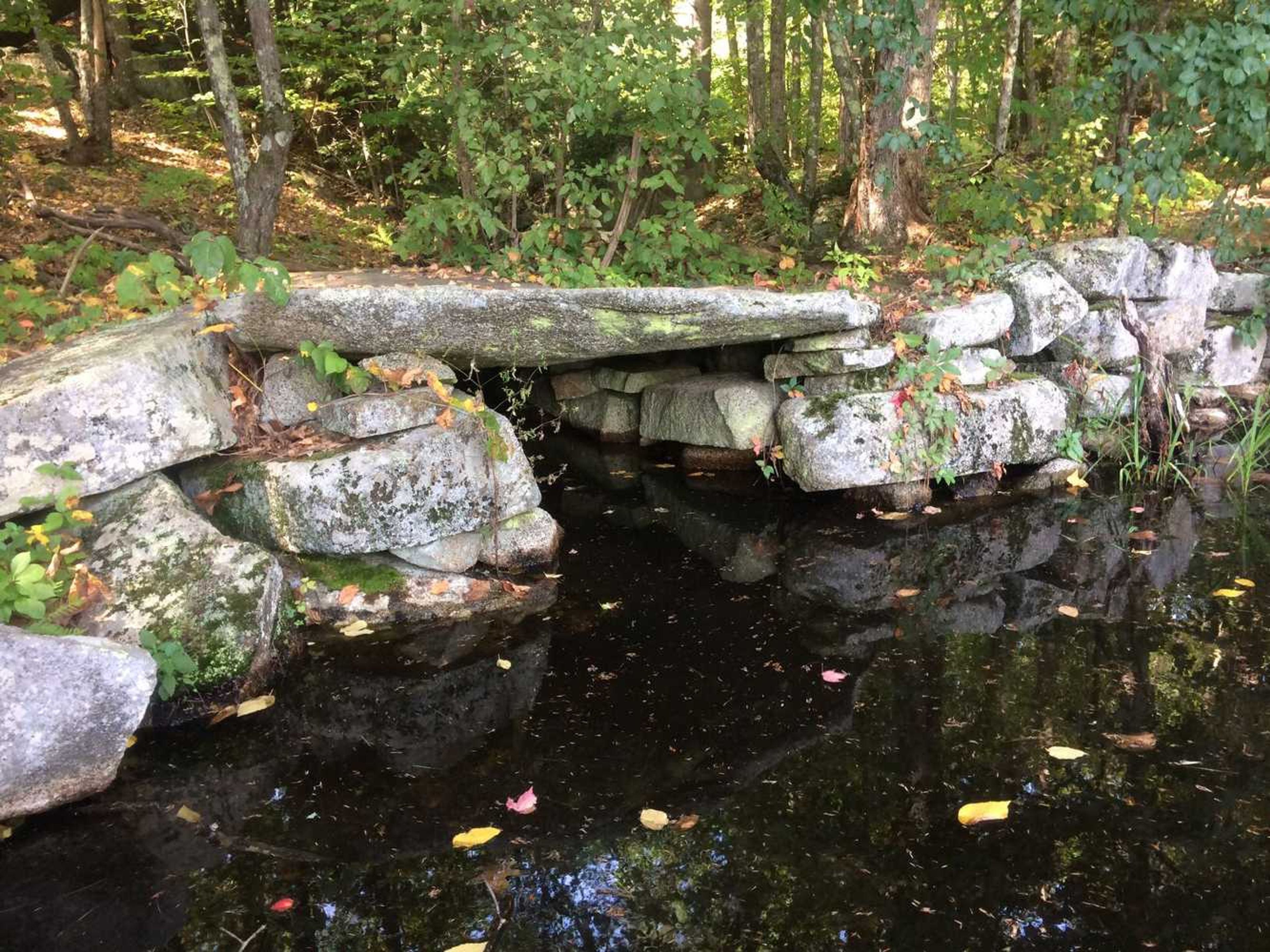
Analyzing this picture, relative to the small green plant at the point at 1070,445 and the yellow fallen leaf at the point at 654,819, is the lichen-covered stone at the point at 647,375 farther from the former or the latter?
the yellow fallen leaf at the point at 654,819

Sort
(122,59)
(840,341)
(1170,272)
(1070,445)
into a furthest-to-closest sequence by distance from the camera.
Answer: (122,59) → (1170,272) → (1070,445) → (840,341)

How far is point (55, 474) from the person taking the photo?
14.5 feet

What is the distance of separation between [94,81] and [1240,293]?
12.1 meters

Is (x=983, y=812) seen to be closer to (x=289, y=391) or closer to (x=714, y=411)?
(x=289, y=391)

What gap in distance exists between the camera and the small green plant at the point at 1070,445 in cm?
724

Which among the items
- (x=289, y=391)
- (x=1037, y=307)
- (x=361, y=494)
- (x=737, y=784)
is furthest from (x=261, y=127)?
(x=737, y=784)

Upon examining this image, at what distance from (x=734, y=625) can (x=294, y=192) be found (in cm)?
941

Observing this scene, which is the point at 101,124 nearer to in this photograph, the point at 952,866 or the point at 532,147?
the point at 532,147

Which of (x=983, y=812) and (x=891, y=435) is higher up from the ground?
(x=891, y=435)

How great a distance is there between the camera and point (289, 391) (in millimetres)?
5922

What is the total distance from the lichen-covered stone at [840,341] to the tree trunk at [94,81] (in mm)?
8752

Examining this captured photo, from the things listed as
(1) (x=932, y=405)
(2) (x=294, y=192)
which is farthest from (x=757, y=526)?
(2) (x=294, y=192)

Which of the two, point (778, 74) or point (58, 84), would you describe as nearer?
point (58, 84)

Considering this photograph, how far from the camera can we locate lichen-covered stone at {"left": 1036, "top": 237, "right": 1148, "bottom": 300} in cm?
788
